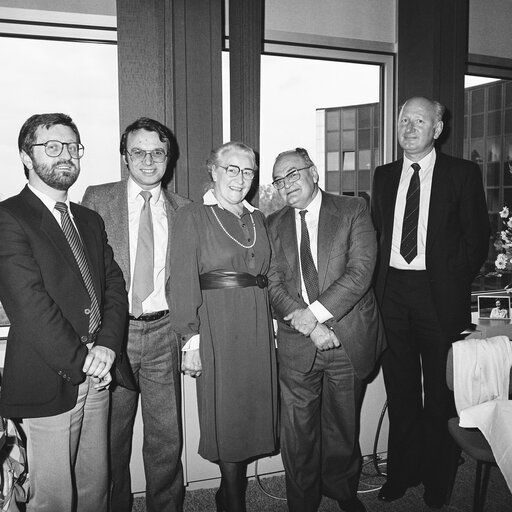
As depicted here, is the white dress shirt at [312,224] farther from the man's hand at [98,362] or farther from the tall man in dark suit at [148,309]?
the man's hand at [98,362]

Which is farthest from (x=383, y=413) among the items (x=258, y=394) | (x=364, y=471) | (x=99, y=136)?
(x=99, y=136)

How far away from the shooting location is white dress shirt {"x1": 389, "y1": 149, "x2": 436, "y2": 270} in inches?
104

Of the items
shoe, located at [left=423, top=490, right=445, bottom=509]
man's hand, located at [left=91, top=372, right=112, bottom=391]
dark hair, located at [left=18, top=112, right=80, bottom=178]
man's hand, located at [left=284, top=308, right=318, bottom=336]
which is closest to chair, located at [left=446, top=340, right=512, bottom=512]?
shoe, located at [left=423, top=490, right=445, bottom=509]

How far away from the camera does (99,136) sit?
286cm

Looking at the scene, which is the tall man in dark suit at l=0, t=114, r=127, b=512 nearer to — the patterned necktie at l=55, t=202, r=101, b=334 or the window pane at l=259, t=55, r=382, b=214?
the patterned necktie at l=55, t=202, r=101, b=334

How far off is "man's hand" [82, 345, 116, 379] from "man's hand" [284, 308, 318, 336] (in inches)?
33.4

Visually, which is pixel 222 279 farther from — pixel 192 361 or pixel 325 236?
pixel 325 236

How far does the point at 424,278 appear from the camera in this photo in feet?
8.59

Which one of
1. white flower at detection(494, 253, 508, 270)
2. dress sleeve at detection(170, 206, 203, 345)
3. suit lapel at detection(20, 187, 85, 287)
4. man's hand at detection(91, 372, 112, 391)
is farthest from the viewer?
white flower at detection(494, 253, 508, 270)

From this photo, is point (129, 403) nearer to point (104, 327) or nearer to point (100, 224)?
point (104, 327)

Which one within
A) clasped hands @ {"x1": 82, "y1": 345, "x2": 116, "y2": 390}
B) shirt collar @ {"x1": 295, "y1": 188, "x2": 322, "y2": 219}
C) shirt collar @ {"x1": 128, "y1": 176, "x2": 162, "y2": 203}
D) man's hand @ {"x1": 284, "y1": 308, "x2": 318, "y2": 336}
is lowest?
clasped hands @ {"x1": 82, "y1": 345, "x2": 116, "y2": 390}

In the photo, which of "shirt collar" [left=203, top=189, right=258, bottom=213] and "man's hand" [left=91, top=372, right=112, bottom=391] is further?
"shirt collar" [left=203, top=189, right=258, bottom=213]

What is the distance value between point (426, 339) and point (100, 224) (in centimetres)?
176

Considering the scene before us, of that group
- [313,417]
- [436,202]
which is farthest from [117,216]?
[436,202]
